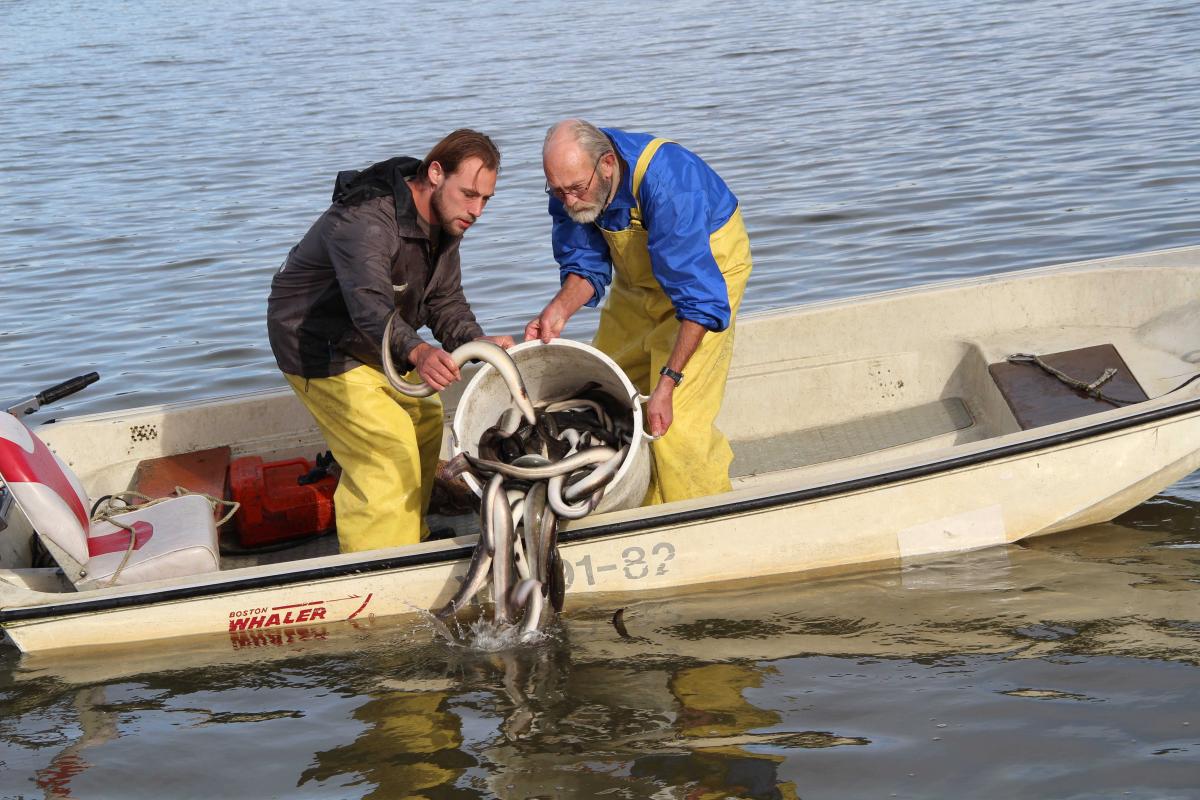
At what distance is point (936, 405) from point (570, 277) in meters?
2.29

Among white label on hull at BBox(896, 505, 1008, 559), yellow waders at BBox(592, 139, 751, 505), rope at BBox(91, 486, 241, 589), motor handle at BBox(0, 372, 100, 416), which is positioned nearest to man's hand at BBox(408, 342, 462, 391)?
yellow waders at BBox(592, 139, 751, 505)

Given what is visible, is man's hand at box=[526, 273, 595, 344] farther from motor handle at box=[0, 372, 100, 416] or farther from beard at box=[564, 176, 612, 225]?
motor handle at box=[0, 372, 100, 416]

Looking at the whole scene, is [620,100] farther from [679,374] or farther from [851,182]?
[679,374]

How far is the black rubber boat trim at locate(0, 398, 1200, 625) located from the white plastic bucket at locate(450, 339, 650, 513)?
0.24m

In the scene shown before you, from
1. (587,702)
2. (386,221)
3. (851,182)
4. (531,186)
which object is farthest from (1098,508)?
(531,186)

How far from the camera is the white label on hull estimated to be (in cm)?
561

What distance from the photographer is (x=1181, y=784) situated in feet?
13.4

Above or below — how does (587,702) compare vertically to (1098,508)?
below

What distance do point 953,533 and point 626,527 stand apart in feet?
4.53

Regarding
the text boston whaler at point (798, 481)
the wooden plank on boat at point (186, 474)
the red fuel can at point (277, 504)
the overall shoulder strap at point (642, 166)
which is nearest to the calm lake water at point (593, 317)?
the text boston whaler at point (798, 481)

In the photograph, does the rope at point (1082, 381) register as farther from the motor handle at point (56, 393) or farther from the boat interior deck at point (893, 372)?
the motor handle at point (56, 393)

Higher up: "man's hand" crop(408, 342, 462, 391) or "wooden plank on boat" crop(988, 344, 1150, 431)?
"man's hand" crop(408, 342, 462, 391)

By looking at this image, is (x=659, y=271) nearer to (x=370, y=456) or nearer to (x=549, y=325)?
(x=549, y=325)

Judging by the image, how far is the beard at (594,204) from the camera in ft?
17.5
